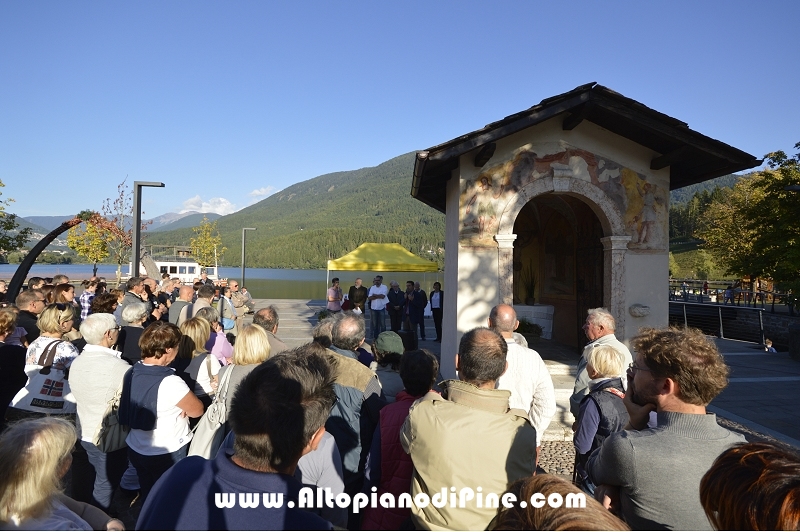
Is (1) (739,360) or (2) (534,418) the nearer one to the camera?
(2) (534,418)

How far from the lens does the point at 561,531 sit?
3.23 ft

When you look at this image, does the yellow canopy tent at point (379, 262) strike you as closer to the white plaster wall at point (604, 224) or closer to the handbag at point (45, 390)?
the white plaster wall at point (604, 224)

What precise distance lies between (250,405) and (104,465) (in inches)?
112

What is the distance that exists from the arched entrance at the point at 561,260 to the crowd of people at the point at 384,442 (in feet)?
22.8

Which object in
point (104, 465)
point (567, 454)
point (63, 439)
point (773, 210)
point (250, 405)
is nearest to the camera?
point (250, 405)

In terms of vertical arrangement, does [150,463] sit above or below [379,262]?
below

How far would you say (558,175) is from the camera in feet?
28.6

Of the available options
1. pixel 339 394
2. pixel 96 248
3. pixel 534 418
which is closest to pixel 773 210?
pixel 534 418

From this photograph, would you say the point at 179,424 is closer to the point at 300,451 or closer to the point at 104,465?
the point at 104,465

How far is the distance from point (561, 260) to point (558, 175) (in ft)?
13.7

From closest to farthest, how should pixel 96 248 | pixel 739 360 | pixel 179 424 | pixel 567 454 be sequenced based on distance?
pixel 179 424 < pixel 567 454 < pixel 739 360 < pixel 96 248

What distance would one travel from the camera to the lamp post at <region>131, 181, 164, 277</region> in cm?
877

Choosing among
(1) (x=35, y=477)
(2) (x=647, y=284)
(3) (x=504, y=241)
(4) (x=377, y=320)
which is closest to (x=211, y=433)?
(1) (x=35, y=477)

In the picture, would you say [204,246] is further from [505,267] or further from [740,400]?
[740,400]
